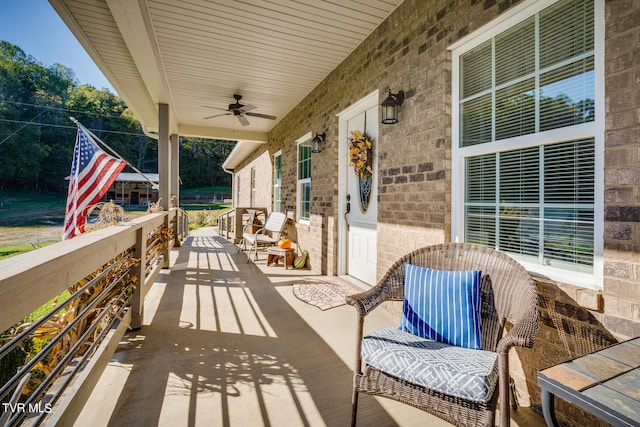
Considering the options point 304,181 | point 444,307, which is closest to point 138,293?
point 444,307

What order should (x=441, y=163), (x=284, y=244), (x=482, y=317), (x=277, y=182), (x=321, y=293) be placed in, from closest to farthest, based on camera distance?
(x=482, y=317)
(x=441, y=163)
(x=321, y=293)
(x=284, y=244)
(x=277, y=182)

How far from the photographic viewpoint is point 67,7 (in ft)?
9.88

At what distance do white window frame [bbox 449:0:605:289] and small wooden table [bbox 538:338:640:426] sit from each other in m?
0.69

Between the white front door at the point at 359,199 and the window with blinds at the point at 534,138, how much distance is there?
56.3 inches

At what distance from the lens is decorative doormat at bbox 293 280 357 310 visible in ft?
11.6

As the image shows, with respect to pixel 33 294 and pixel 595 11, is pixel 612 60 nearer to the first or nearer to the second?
pixel 595 11

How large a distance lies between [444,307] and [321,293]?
2.30 metres

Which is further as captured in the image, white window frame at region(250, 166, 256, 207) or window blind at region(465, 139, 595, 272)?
white window frame at region(250, 166, 256, 207)

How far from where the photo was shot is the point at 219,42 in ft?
12.2

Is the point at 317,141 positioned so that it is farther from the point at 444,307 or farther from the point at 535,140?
the point at 444,307

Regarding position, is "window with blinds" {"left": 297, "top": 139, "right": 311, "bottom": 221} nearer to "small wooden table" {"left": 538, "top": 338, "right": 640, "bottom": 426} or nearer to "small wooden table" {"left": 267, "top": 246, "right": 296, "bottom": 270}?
"small wooden table" {"left": 267, "top": 246, "right": 296, "bottom": 270}

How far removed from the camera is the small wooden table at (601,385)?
0.78m

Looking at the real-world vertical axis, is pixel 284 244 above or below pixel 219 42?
below

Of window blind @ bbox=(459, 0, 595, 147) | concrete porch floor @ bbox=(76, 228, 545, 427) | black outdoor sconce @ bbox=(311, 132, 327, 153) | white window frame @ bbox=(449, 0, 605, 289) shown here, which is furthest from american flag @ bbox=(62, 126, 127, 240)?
window blind @ bbox=(459, 0, 595, 147)
